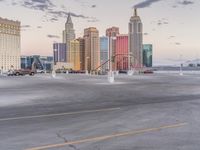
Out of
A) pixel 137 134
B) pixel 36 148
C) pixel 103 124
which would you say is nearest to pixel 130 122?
pixel 103 124

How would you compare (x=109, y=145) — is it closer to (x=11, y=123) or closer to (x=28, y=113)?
(x=11, y=123)

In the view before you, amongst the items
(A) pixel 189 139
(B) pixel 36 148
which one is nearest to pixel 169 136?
(A) pixel 189 139

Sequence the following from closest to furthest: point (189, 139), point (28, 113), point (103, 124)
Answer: point (189, 139) → point (103, 124) → point (28, 113)

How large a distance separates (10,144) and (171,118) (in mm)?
6398

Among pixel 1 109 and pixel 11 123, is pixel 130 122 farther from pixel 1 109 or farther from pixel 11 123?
pixel 1 109

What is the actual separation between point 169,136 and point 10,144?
4064 millimetres

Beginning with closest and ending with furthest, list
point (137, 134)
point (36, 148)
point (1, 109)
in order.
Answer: point (36, 148), point (137, 134), point (1, 109)

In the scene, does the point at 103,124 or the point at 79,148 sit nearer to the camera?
the point at 79,148

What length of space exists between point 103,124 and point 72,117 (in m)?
1.99

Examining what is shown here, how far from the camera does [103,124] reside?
11.6m

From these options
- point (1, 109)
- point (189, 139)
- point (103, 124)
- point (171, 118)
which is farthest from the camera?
point (1, 109)

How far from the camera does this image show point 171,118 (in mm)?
13008

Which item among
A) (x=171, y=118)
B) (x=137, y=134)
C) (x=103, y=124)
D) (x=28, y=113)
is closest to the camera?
(x=137, y=134)

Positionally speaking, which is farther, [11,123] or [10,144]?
[11,123]
